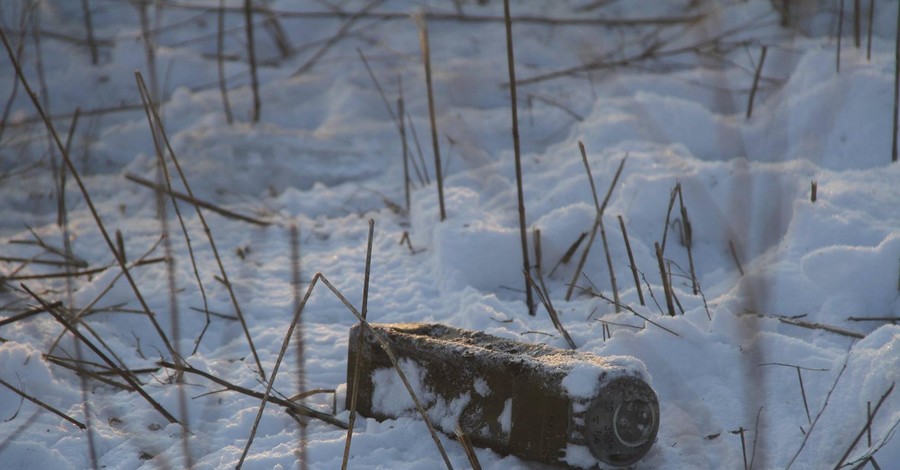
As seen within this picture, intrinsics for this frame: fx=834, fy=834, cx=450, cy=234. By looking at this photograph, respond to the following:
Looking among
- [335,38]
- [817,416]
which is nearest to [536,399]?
[817,416]

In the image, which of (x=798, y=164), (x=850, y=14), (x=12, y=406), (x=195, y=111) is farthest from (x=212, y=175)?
(x=850, y=14)

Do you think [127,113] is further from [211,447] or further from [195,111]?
[211,447]

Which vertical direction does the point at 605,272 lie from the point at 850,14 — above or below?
below

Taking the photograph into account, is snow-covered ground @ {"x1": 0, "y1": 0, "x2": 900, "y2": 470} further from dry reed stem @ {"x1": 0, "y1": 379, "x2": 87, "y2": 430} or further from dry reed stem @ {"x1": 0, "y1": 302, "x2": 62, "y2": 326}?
dry reed stem @ {"x1": 0, "y1": 302, "x2": 62, "y2": 326}

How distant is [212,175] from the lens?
424 cm

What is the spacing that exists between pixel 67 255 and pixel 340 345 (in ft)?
4.17

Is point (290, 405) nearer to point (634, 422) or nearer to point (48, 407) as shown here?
point (48, 407)

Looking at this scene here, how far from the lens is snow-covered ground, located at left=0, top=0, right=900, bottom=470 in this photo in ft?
6.11

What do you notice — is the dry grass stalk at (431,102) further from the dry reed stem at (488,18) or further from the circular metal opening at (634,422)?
the dry reed stem at (488,18)

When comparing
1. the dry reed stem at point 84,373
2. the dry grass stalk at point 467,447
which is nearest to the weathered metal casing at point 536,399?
the dry grass stalk at point 467,447

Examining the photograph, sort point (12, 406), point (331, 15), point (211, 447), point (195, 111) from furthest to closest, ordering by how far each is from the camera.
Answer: point (331, 15), point (195, 111), point (12, 406), point (211, 447)

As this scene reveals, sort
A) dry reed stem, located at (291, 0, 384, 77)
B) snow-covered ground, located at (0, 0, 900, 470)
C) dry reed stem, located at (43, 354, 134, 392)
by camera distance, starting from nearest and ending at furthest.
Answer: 1. snow-covered ground, located at (0, 0, 900, 470)
2. dry reed stem, located at (43, 354, 134, 392)
3. dry reed stem, located at (291, 0, 384, 77)

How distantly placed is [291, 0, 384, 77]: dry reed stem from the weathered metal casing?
3.83 metres

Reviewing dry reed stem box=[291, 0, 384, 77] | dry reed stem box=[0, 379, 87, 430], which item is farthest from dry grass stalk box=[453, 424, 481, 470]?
dry reed stem box=[291, 0, 384, 77]
